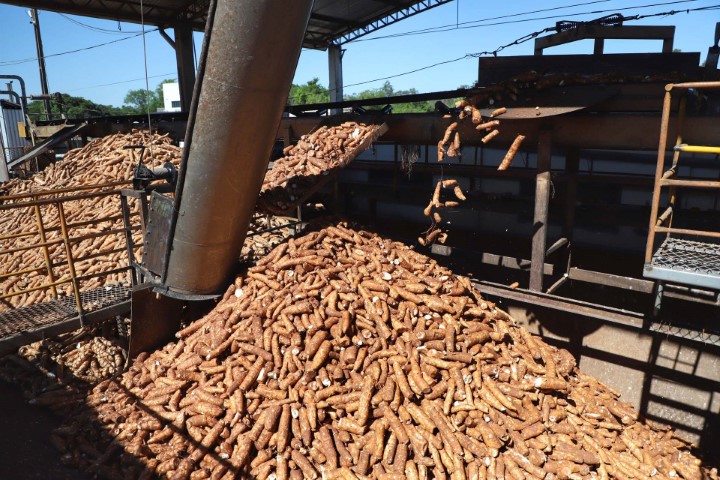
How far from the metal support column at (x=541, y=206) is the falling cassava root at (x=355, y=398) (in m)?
0.91

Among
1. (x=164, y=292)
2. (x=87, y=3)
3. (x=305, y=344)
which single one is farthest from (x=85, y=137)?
(x=305, y=344)

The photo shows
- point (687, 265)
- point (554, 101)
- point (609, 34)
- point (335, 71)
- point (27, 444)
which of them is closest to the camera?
point (687, 265)

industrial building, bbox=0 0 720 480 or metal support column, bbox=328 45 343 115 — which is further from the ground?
metal support column, bbox=328 45 343 115

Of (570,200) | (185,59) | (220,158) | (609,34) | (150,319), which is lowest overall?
(150,319)

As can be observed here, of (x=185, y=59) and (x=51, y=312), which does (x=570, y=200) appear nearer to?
(x=51, y=312)

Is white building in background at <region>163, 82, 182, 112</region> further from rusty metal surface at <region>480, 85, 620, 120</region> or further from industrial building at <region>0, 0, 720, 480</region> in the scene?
rusty metal surface at <region>480, 85, 620, 120</region>

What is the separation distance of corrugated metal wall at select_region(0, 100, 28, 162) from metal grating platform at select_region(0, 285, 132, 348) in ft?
51.0

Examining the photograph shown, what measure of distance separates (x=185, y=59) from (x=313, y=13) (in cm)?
540

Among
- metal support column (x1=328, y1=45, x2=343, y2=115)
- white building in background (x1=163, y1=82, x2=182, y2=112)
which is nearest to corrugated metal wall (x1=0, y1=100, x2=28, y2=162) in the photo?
metal support column (x1=328, y1=45, x2=343, y2=115)

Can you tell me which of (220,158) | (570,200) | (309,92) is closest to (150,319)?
(220,158)

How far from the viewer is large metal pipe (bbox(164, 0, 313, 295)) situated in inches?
170

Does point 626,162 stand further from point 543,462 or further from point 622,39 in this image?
point 543,462

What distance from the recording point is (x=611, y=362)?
5.98 metres

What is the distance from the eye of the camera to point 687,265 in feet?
12.8
